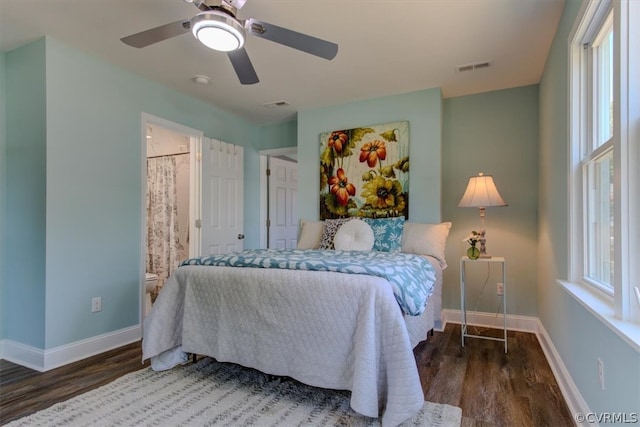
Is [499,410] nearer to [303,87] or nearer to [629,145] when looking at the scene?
[629,145]

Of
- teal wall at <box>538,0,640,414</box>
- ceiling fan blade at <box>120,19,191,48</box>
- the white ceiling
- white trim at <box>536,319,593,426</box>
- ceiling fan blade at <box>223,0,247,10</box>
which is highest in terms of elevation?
the white ceiling

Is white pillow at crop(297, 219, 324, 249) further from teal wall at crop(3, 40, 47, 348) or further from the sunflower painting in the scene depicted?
teal wall at crop(3, 40, 47, 348)

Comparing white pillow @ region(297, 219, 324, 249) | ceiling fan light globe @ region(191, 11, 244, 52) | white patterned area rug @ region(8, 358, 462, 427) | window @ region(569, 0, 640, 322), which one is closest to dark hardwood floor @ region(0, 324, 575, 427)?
white patterned area rug @ region(8, 358, 462, 427)

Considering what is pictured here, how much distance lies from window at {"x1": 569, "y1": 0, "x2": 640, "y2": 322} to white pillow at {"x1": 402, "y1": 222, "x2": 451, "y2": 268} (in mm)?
1166

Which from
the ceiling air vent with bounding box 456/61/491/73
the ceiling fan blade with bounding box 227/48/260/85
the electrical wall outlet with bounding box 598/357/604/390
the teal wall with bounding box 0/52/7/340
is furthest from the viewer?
the ceiling air vent with bounding box 456/61/491/73

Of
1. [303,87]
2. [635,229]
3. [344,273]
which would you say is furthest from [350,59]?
[635,229]

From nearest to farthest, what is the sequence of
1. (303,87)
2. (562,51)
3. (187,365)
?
1. (562,51)
2. (187,365)
3. (303,87)

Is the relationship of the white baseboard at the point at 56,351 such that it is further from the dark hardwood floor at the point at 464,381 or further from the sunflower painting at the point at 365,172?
the sunflower painting at the point at 365,172

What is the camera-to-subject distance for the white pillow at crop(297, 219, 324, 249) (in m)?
3.55

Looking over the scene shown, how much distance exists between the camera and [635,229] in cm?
125

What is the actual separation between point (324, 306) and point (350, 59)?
204cm

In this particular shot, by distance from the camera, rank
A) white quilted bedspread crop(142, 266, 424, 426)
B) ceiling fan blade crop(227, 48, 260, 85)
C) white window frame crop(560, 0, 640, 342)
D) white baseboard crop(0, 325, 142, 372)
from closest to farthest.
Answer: white window frame crop(560, 0, 640, 342), white quilted bedspread crop(142, 266, 424, 426), ceiling fan blade crop(227, 48, 260, 85), white baseboard crop(0, 325, 142, 372)

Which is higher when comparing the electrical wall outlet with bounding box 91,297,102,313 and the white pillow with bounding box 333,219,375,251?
the white pillow with bounding box 333,219,375,251

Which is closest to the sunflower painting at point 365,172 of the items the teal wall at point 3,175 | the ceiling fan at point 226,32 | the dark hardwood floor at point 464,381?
the dark hardwood floor at point 464,381
